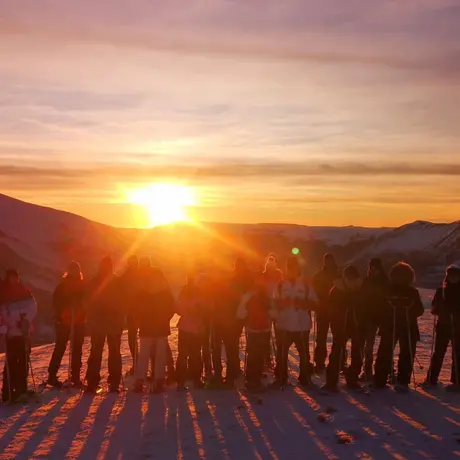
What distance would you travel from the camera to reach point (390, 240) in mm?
74875

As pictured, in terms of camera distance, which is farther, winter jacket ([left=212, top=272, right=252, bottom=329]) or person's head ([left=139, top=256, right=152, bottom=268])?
winter jacket ([left=212, top=272, right=252, bottom=329])

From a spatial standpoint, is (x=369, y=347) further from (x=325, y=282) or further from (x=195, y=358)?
(x=195, y=358)

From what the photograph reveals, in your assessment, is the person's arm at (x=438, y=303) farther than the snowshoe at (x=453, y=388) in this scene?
Yes

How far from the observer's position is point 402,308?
1195 cm

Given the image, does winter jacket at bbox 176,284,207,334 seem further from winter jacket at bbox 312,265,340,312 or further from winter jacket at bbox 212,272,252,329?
winter jacket at bbox 312,265,340,312

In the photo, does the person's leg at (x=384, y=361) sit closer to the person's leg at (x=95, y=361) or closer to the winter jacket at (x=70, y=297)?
the person's leg at (x=95, y=361)

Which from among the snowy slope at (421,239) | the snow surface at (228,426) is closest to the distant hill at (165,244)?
the snowy slope at (421,239)

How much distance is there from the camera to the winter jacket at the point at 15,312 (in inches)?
452

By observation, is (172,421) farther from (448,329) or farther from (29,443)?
(448,329)

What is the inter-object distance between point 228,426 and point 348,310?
359 centimetres

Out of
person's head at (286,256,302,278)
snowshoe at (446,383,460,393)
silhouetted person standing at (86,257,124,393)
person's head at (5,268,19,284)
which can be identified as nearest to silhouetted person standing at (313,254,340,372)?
person's head at (286,256,302,278)

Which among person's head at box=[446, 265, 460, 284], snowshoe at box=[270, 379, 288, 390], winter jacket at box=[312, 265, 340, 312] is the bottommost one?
snowshoe at box=[270, 379, 288, 390]

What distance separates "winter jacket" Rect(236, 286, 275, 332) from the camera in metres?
11.9

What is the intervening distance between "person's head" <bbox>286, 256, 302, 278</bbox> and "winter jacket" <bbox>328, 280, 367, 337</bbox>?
0.98m
